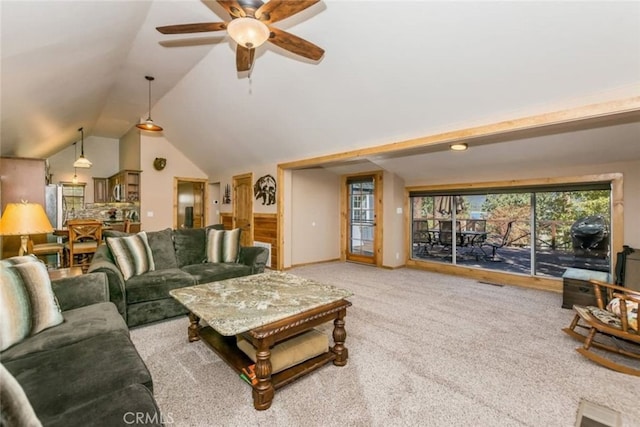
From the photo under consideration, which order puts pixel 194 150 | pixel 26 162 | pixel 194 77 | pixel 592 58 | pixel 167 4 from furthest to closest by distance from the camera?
1. pixel 194 150
2. pixel 194 77
3. pixel 26 162
4. pixel 167 4
5. pixel 592 58

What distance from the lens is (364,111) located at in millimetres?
3762

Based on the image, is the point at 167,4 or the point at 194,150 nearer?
the point at 167,4

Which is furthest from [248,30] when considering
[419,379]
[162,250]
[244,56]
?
[162,250]

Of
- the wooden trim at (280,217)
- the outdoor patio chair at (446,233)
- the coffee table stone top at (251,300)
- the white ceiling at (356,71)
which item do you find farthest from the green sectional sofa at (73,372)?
the outdoor patio chair at (446,233)

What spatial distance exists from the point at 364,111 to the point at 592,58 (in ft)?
7.09

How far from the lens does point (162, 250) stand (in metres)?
3.75

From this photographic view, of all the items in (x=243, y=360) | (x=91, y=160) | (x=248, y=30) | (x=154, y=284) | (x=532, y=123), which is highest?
(x=91, y=160)

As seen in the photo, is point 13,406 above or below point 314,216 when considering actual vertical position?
below

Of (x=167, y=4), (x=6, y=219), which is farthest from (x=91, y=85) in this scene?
(x=6, y=219)

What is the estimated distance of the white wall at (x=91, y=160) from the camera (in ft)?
26.3

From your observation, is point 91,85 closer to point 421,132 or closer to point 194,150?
point 194,150

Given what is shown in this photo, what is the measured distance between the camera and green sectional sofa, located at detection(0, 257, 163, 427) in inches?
41.7

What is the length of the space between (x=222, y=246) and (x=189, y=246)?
434 mm

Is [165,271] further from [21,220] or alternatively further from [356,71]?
[356,71]
